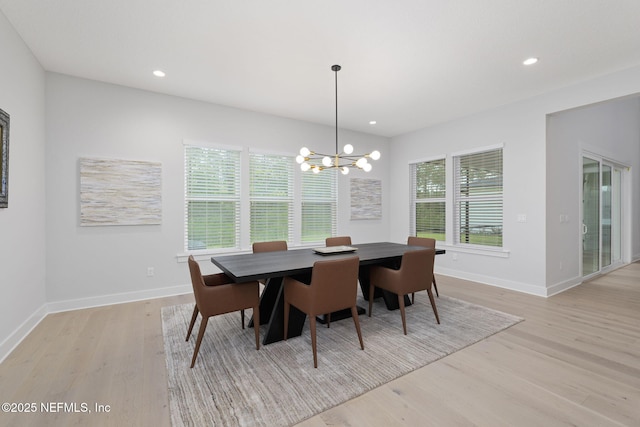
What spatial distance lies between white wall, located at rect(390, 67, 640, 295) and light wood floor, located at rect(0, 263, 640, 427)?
3.38ft

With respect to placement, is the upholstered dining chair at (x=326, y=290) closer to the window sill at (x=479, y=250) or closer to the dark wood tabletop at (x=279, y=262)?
the dark wood tabletop at (x=279, y=262)

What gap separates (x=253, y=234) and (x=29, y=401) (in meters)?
3.10

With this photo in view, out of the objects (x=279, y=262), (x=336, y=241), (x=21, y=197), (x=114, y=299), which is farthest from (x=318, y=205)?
(x=21, y=197)

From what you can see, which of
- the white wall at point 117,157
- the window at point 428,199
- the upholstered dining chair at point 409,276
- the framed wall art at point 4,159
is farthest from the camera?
the window at point 428,199

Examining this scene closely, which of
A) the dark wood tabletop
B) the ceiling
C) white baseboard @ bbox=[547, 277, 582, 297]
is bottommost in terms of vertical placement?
white baseboard @ bbox=[547, 277, 582, 297]

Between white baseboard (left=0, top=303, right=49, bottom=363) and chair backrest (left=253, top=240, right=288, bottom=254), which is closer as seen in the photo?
white baseboard (left=0, top=303, right=49, bottom=363)

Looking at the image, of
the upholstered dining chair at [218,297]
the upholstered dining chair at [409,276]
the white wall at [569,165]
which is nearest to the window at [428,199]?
the white wall at [569,165]

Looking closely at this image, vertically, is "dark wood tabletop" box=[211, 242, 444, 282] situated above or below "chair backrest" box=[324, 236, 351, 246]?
below

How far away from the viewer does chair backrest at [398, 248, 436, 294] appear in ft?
9.27

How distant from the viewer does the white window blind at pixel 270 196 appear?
4715 mm

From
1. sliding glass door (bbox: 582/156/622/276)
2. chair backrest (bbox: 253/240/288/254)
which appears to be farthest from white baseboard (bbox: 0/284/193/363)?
sliding glass door (bbox: 582/156/622/276)

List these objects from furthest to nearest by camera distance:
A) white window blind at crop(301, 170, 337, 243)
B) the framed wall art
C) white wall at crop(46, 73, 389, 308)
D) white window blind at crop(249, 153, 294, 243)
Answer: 1. white window blind at crop(301, 170, 337, 243)
2. white window blind at crop(249, 153, 294, 243)
3. white wall at crop(46, 73, 389, 308)
4. the framed wall art

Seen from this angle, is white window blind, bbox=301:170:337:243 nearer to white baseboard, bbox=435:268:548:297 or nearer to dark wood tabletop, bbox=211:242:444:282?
dark wood tabletop, bbox=211:242:444:282

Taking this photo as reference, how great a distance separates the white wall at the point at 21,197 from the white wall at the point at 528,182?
5793 mm
